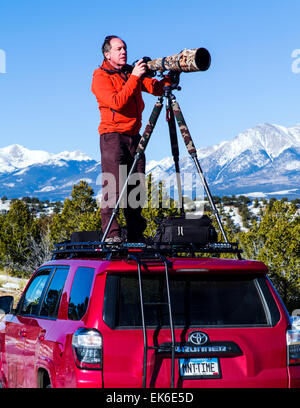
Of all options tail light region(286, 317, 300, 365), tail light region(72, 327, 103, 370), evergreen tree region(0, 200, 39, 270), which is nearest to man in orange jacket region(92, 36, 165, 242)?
tail light region(72, 327, 103, 370)

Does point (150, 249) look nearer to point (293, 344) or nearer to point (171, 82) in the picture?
point (293, 344)

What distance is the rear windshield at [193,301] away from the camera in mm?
Answer: 4797

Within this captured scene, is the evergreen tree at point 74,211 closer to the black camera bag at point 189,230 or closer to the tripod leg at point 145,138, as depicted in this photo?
the tripod leg at point 145,138

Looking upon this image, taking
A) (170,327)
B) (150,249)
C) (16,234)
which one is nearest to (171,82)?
(150,249)

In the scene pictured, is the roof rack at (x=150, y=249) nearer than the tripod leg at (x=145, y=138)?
Yes

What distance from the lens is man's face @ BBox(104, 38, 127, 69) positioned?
7.29m

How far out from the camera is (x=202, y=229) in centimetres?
619

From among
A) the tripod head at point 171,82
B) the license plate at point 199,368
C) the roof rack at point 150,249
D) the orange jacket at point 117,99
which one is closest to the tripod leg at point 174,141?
the tripod head at point 171,82

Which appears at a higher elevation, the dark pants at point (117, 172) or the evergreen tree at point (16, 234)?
the dark pants at point (117, 172)

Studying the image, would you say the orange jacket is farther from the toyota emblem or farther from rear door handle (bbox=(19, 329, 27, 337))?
the toyota emblem

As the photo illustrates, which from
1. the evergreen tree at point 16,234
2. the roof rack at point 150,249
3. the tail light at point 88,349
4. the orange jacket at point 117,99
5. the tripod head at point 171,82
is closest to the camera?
the tail light at point 88,349

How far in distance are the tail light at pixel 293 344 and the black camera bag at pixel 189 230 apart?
144 cm

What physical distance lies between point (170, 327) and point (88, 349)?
0.56 meters
